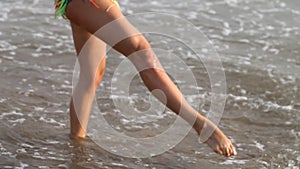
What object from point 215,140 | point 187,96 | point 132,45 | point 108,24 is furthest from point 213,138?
point 187,96

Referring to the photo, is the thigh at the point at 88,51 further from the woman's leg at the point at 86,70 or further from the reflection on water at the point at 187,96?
the reflection on water at the point at 187,96

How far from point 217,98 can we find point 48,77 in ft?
A: 5.13

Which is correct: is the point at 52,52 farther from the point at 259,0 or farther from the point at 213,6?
the point at 259,0

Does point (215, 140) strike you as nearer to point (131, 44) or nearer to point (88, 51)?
point (131, 44)

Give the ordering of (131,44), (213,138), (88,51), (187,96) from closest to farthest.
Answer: (131,44) < (213,138) < (88,51) < (187,96)

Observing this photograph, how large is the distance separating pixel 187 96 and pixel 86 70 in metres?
1.59

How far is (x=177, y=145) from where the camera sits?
477 cm

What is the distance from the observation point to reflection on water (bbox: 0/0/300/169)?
454 cm

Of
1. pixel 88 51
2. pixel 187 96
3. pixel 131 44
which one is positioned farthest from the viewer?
pixel 187 96

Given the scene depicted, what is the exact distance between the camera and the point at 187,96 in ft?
18.8

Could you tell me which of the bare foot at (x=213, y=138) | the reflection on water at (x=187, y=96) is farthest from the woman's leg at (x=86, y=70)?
the bare foot at (x=213, y=138)

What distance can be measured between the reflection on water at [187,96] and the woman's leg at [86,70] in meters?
0.29

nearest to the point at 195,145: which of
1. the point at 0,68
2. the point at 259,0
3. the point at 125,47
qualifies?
the point at 125,47

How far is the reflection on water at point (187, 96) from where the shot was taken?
4539mm
